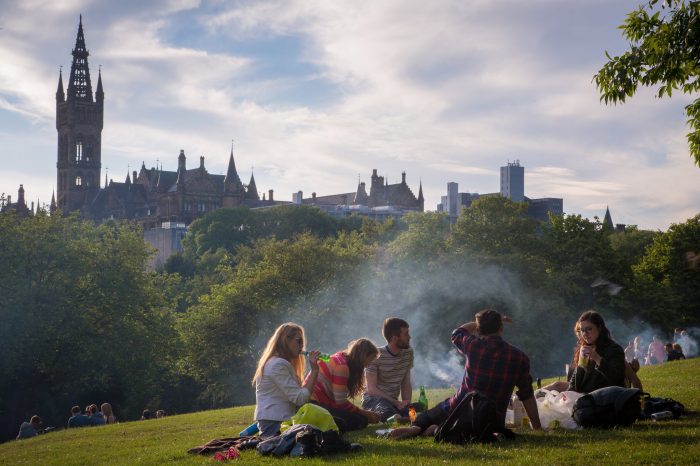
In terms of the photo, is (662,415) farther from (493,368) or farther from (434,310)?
(434,310)

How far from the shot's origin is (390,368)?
14312mm

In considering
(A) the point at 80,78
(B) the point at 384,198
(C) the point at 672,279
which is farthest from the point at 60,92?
(C) the point at 672,279

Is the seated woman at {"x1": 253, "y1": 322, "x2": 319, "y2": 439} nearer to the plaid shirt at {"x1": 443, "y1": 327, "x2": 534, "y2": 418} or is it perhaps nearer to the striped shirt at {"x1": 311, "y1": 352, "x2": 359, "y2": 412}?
the striped shirt at {"x1": 311, "y1": 352, "x2": 359, "y2": 412}

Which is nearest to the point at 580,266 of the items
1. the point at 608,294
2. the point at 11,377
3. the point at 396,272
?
the point at 608,294

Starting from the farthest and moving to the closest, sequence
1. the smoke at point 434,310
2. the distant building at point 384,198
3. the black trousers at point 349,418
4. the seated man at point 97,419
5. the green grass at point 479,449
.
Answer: the distant building at point 384,198
the smoke at point 434,310
the seated man at point 97,419
the black trousers at point 349,418
the green grass at point 479,449

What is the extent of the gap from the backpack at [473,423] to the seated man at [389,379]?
9.65 ft

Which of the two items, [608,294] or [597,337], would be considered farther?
[608,294]

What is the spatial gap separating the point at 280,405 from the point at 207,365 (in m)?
41.9

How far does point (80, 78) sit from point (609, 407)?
169m

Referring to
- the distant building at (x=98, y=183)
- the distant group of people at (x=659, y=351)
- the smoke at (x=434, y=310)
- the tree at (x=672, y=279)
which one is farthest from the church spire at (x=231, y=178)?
the distant group of people at (x=659, y=351)

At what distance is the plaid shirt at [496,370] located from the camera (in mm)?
11352

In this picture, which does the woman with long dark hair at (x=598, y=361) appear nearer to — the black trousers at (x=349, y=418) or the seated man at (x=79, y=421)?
the black trousers at (x=349, y=418)

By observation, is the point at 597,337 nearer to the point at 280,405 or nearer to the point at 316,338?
the point at 280,405

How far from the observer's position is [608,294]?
59812mm
